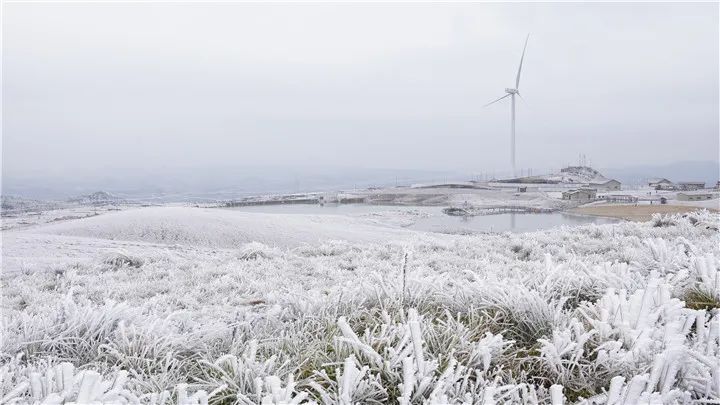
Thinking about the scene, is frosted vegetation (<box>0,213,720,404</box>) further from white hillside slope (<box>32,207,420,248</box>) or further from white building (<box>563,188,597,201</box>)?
white building (<box>563,188,597,201</box>)

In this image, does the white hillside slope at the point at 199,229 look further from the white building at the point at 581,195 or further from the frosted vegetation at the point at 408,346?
the frosted vegetation at the point at 408,346

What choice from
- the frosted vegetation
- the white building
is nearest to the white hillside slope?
the white building

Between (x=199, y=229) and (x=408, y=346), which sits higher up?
(x=408, y=346)

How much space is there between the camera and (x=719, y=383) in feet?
7.31

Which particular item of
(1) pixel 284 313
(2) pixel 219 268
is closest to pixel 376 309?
(1) pixel 284 313

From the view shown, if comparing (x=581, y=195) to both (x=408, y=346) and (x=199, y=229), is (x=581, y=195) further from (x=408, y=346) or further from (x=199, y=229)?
(x=408, y=346)

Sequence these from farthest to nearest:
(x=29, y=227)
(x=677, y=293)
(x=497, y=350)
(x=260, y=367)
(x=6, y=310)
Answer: (x=29, y=227) < (x=6, y=310) < (x=677, y=293) < (x=497, y=350) < (x=260, y=367)

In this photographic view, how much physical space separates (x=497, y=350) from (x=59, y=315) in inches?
124

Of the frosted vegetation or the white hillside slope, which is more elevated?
the frosted vegetation

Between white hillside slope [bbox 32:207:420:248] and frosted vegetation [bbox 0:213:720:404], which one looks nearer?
frosted vegetation [bbox 0:213:720:404]

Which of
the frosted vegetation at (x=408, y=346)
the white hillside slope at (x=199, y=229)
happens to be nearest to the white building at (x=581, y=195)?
the white hillside slope at (x=199, y=229)

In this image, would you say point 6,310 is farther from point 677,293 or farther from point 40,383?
point 677,293

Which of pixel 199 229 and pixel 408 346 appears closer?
pixel 408 346

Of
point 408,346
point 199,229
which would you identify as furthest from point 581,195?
point 408,346
